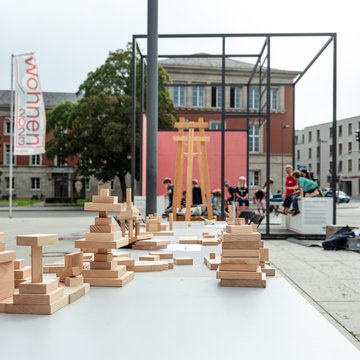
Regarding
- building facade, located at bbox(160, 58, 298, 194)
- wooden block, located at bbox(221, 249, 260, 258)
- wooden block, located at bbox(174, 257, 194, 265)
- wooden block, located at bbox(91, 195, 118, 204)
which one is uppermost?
building facade, located at bbox(160, 58, 298, 194)

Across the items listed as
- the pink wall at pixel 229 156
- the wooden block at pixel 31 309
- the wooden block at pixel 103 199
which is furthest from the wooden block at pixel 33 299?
the pink wall at pixel 229 156

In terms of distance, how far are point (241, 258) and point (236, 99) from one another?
44.2 m

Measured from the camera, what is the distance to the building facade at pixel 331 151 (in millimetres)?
76688

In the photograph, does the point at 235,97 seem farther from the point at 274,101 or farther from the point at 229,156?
the point at 229,156

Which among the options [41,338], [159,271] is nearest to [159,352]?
[41,338]

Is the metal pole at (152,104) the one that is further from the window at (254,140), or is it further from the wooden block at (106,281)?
the window at (254,140)

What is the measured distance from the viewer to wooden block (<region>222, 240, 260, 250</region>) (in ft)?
6.39

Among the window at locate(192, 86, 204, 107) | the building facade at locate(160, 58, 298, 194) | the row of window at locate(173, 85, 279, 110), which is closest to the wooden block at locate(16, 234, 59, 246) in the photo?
the building facade at locate(160, 58, 298, 194)

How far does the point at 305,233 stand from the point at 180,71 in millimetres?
27509

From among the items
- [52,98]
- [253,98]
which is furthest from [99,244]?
[52,98]

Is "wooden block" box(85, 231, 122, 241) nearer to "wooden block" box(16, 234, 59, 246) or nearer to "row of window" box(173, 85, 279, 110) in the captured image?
"wooden block" box(16, 234, 59, 246)

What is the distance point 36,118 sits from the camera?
20.5 meters

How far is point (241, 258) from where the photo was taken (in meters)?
1.98

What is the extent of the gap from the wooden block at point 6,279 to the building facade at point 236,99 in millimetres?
34633
